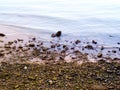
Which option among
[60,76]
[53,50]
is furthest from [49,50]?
[60,76]

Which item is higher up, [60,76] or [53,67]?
[53,67]

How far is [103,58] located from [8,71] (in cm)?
412

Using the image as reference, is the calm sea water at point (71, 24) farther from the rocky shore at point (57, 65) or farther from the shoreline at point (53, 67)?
the shoreline at point (53, 67)

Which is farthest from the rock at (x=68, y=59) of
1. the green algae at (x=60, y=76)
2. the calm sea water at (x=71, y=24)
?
the calm sea water at (x=71, y=24)

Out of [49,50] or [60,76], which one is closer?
[60,76]

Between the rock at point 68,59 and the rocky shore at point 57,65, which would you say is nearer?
the rocky shore at point 57,65

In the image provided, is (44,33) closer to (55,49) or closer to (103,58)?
(55,49)

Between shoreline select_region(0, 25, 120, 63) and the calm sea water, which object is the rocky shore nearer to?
shoreline select_region(0, 25, 120, 63)

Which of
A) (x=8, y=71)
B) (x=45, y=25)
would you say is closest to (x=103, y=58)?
(x=8, y=71)

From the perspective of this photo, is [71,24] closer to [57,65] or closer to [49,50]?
[49,50]

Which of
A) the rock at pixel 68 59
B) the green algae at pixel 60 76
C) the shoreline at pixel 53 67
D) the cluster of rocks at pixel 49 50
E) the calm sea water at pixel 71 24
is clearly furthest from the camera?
the calm sea water at pixel 71 24

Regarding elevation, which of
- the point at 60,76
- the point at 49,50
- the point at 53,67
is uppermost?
the point at 49,50

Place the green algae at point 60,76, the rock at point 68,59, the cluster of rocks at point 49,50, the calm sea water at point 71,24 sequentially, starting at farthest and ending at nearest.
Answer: the calm sea water at point 71,24 < the cluster of rocks at point 49,50 < the rock at point 68,59 < the green algae at point 60,76

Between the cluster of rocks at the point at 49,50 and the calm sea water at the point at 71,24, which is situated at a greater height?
the calm sea water at the point at 71,24
